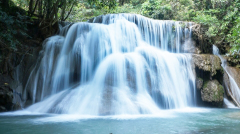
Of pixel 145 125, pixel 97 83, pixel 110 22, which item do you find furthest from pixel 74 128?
pixel 110 22

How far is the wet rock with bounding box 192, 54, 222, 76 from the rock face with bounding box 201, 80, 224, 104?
23.5 inches

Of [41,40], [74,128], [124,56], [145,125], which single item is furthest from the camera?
[41,40]

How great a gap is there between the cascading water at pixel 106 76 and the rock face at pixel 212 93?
555mm

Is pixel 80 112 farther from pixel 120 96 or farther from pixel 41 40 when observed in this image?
pixel 41 40

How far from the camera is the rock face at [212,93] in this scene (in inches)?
366

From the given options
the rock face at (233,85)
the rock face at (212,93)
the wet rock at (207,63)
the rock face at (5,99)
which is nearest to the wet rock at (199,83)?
the rock face at (212,93)

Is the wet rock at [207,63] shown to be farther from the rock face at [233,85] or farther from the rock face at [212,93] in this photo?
the rock face at [233,85]

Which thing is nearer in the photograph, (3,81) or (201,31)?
(3,81)

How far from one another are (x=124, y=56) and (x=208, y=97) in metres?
4.39

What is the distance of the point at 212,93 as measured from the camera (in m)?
9.41

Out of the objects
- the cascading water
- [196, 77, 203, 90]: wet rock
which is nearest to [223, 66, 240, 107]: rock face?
[196, 77, 203, 90]: wet rock

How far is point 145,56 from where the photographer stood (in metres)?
9.34

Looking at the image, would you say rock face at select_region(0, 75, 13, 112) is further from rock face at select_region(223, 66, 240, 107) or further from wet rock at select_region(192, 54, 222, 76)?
rock face at select_region(223, 66, 240, 107)

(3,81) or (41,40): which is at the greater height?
(41,40)
